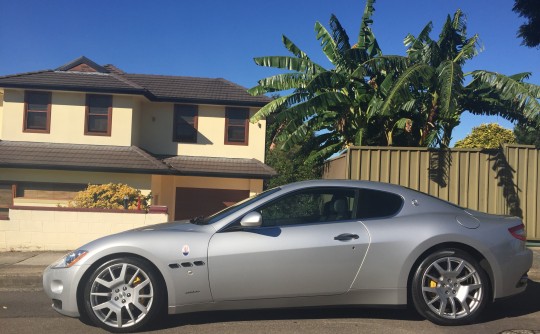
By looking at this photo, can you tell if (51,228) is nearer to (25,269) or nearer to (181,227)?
(25,269)

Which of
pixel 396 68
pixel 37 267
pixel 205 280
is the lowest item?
pixel 37 267

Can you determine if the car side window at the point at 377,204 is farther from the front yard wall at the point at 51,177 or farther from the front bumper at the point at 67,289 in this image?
the front yard wall at the point at 51,177

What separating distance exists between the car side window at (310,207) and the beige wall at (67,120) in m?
13.0

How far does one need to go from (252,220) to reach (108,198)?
9.08 meters

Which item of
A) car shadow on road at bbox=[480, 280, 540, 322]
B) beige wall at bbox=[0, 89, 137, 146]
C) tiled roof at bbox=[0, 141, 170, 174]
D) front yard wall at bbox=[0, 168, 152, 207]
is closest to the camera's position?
car shadow on road at bbox=[480, 280, 540, 322]

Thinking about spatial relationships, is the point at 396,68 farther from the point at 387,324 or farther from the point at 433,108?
the point at 387,324

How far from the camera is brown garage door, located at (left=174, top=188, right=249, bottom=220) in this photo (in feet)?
60.9

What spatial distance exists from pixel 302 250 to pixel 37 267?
5.79m

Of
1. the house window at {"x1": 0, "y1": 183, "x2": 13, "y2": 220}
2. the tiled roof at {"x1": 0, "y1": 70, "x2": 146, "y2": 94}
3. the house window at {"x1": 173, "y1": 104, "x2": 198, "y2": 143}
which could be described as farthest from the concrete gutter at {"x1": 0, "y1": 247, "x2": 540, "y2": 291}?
the house window at {"x1": 173, "y1": 104, "x2": 198, "y2": 143}

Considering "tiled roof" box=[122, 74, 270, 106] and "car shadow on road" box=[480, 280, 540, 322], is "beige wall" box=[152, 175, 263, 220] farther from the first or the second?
"car shadow on road" box=[480, 280, 540, 322]

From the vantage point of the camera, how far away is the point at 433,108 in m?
11.3

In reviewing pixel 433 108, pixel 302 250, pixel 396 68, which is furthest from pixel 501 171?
pixel 302 250

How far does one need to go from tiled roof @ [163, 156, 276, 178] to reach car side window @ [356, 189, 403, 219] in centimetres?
1161

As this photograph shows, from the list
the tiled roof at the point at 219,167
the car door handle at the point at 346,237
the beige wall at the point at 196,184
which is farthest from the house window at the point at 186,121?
the car door handle at the point at 346,237
